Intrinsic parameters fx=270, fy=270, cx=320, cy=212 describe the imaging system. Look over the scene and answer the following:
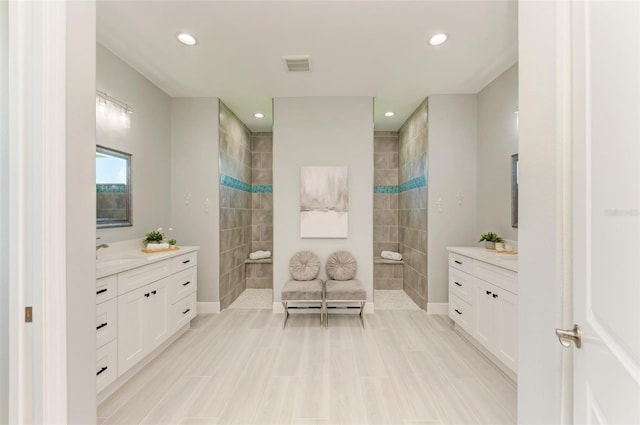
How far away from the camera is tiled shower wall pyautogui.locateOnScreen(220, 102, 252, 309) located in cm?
391

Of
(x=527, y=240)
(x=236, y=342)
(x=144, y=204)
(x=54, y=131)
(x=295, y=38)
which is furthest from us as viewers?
(x=144, y=204)

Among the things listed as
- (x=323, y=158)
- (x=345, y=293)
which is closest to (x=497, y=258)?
(x=345, y=293)

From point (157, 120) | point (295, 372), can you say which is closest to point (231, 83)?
point (157, 120)

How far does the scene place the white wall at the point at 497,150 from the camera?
2.93 metres

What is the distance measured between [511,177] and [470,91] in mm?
1387

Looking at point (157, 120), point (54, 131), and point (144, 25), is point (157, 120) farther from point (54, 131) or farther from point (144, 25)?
point (54, 131)

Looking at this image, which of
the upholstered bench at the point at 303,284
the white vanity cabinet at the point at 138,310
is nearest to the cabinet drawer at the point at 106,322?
the white vanity cabinet at the point at 138,310

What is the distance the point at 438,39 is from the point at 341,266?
8.82 feet

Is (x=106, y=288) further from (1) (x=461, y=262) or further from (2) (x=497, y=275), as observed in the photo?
(1) (x=461, y=262)

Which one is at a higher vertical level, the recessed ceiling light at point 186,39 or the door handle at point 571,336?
the recessed ceiling light at point 186,39

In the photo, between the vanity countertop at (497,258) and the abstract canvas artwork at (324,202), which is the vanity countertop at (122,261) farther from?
the vanity countertop at (497,258)

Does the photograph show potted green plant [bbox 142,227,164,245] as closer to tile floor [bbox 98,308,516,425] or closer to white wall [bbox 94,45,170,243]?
white wall [bbox 94,45,170,243]

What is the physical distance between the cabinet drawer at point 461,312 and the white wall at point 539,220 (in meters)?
1.78

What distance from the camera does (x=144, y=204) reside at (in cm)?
319
